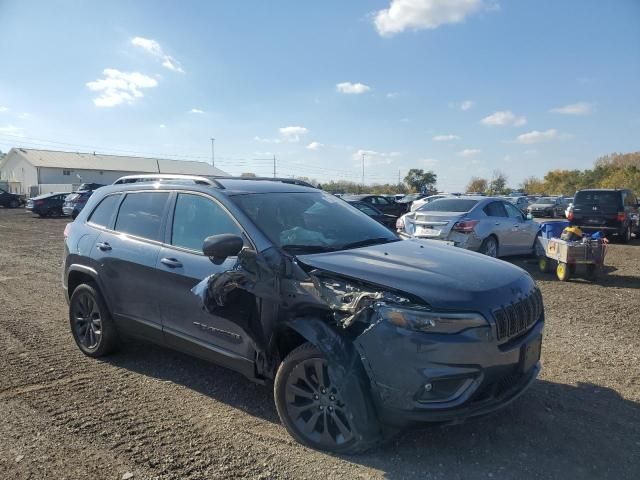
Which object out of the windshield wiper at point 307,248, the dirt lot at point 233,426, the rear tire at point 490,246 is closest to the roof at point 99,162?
the rear tire at point 490,246

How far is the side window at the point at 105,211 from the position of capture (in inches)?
196

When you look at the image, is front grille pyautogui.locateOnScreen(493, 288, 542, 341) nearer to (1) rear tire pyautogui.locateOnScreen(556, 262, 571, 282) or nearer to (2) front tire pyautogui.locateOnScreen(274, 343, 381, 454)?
(2) front tire pyautogui.locateOnScreen(274, 343, 381, 454)

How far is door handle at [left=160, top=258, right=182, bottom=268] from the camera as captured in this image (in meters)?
3.93

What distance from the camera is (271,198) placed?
4.18 metres

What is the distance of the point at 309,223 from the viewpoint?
407 cm

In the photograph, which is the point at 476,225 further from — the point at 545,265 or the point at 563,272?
the point at 563,272

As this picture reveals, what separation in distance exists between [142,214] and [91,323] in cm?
132

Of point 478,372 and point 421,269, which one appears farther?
point 421,269

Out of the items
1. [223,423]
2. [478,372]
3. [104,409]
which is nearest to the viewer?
[478,372]

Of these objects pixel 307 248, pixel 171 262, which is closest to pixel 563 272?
pixel 307 248

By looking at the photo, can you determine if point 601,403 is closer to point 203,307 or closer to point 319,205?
point 319,205

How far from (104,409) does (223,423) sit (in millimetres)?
1010

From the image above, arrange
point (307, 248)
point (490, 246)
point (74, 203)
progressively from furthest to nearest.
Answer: point (74, 203) < point (490, 246) < point (307, 248)

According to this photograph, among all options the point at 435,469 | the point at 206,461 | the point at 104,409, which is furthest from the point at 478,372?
Answer: the point at 104,409
